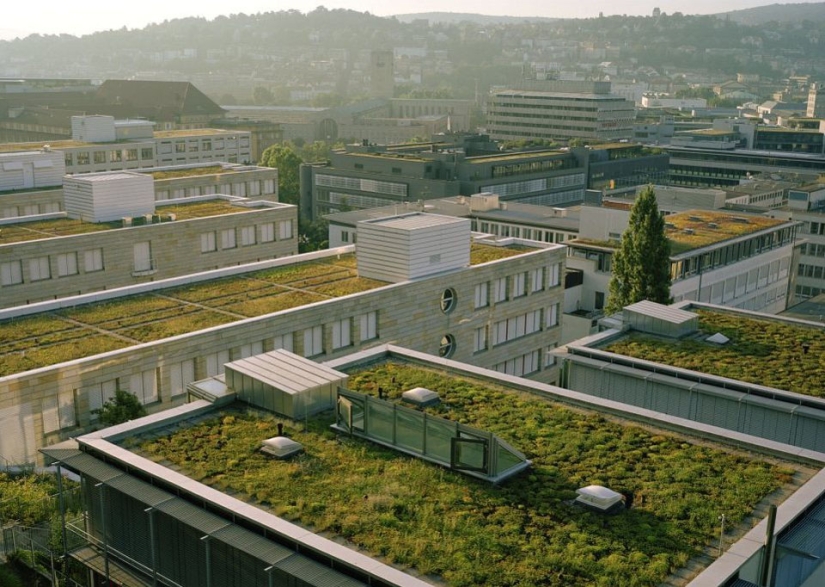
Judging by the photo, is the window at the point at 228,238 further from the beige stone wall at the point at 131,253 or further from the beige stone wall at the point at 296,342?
the beige stone wall at the point at 296,342

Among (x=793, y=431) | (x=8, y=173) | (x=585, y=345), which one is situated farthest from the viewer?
(x=8, y=173)

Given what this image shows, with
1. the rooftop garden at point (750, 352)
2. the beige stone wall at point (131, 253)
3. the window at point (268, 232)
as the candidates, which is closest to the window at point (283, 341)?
the rooftop garden at point (750, 352)

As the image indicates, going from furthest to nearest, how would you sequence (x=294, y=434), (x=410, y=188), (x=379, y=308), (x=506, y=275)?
(x=410, y=188) < (x=506, y=275) < (x=379, y=308) < (x=294, y=434)

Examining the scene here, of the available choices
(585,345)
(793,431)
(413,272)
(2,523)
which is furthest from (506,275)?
(2,523)

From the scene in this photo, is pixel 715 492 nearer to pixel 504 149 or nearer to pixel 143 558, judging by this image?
pixel 143 558

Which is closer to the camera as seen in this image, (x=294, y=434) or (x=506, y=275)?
(x=294, y=434)

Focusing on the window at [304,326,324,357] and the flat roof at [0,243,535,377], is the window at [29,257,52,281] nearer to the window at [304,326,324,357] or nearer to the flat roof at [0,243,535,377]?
the flat roof at [0,243,535,377]

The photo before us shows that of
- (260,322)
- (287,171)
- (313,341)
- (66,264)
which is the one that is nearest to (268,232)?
(66,264)
